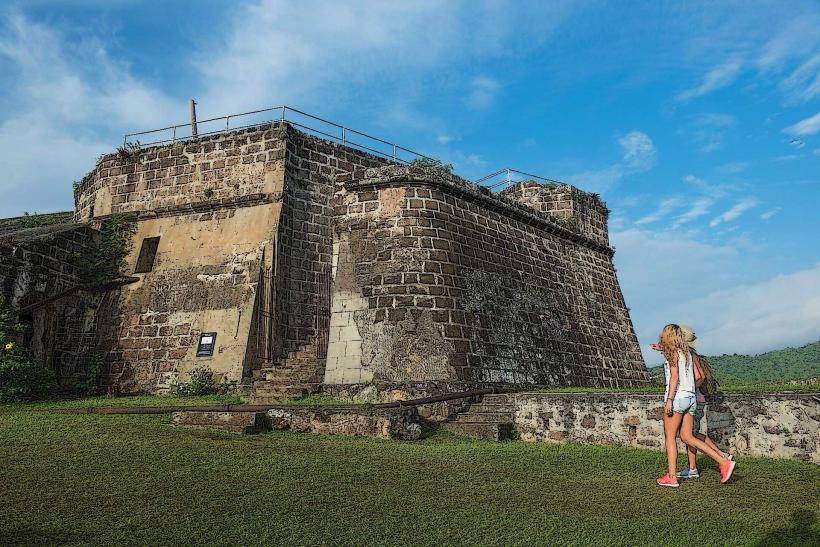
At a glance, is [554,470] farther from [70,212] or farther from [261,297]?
[70,212]

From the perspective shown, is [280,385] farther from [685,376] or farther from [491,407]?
[685,376]

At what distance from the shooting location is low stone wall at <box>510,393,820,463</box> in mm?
7773

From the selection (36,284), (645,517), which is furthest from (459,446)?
(36,284)

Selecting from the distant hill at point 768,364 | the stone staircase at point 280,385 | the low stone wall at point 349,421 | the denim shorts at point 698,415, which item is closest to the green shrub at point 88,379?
the stone staircase at point 280,385

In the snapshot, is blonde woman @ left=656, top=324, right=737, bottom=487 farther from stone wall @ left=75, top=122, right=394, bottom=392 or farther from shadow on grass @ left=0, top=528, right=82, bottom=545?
stone wall @ left=75, top=122, right=394, bottom=392

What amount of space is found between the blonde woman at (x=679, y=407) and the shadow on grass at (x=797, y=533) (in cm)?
113

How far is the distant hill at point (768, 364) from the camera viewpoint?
22.9m

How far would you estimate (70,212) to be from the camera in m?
22.3

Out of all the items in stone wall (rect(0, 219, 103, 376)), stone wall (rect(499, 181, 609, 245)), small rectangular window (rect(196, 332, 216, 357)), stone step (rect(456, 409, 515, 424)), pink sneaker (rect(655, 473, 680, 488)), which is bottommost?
pink sneaker (rect(655, 473, 680, 488))

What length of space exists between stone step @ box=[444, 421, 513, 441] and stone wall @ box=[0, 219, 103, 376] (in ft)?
32.7

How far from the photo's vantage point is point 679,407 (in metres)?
6.83

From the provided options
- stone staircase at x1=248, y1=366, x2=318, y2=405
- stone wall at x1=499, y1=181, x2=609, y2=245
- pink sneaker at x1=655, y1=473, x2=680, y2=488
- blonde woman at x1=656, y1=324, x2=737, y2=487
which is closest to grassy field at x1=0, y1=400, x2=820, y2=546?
pink sneaker at x1=655, y1=473, x2=680, y2=488

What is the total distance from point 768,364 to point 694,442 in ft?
69.3

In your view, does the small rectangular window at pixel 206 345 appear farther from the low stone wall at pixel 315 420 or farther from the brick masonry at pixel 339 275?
the low stone wall at pixel 315 420
